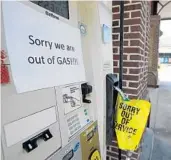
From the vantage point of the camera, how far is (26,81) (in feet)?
2.49

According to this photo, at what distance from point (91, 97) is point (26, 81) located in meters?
0.61

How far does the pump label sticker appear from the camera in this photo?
3.32ft

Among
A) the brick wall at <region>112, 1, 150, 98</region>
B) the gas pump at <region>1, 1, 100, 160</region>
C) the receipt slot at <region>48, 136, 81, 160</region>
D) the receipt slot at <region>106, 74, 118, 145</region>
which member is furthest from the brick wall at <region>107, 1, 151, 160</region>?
the receipt slot at <region>48, 136, 81, 160</region>

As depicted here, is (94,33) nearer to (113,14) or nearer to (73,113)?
(113,14)

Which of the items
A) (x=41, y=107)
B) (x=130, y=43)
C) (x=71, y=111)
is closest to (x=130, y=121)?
(x=71, y=111)

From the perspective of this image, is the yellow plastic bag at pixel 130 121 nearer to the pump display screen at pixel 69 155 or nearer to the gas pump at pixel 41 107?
the gas pump at pixel 41 107

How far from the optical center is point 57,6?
3.26 ft

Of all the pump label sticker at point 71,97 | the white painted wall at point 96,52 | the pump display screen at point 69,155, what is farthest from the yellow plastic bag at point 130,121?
the pump display screen at point 69,155

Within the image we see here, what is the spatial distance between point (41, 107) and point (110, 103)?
2.31ft

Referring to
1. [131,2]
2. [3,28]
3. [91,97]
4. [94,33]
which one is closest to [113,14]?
[131,2]

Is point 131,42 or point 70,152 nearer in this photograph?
point 70,152

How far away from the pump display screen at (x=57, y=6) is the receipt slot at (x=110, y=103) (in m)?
0.59

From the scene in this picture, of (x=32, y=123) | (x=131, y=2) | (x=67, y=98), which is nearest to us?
(x=32, y=123)

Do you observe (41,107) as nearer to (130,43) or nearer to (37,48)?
(37,48)
